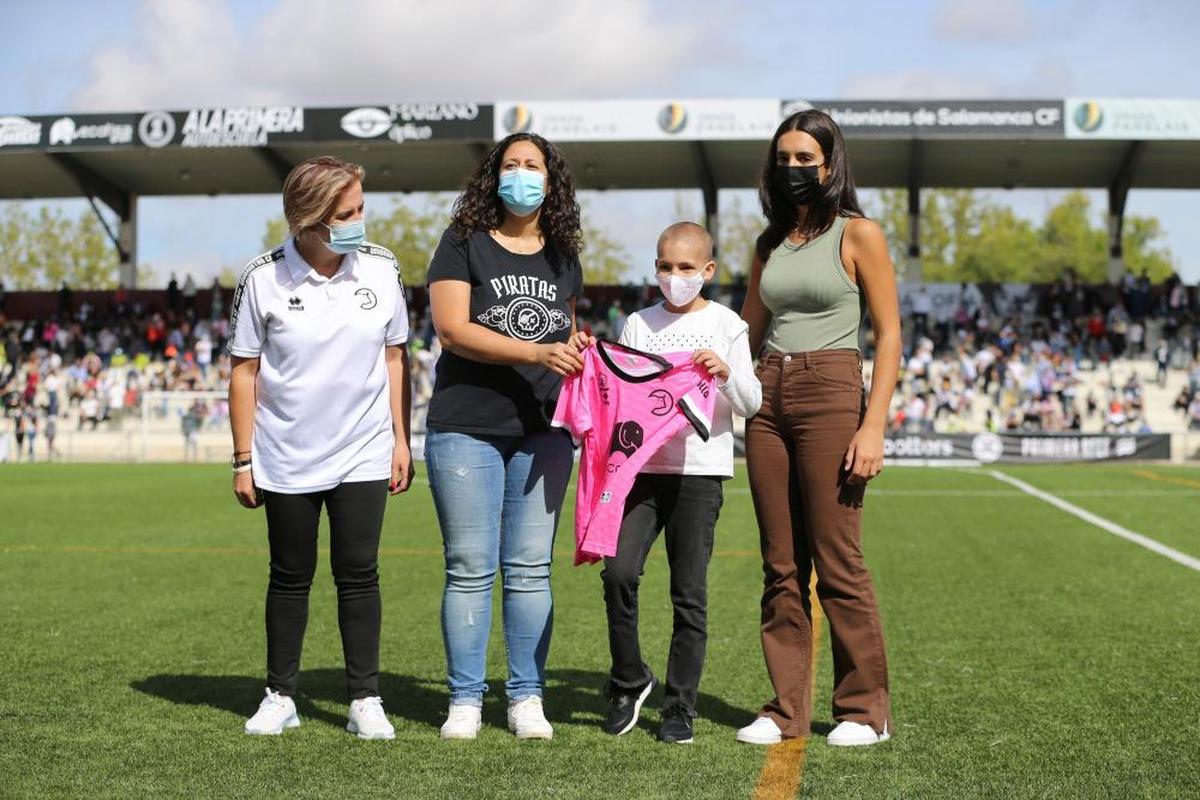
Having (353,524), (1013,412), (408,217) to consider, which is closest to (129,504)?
(353,524)

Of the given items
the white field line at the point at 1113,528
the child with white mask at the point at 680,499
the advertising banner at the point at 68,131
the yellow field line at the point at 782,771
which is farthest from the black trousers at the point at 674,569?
the advertising banner at the point at 68,131

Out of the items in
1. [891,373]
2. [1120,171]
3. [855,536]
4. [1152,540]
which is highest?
[1120,171]

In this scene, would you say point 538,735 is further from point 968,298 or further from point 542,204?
point 968,298

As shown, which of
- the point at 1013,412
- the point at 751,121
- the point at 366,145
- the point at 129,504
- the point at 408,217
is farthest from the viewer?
the point at 408,217

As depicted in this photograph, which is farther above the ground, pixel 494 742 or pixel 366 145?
pixel 366 145

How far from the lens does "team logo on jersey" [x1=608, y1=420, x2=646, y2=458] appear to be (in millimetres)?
4379

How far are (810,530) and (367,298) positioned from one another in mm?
1647

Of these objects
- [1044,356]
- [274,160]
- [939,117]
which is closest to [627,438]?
[1044,356]

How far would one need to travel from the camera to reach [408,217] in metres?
62.2

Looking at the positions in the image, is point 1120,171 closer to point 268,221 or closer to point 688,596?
point 688,596

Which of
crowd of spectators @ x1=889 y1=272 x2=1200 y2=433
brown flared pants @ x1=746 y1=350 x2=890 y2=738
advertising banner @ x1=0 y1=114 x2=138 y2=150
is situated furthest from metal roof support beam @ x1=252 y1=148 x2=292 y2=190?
brown flared pants @ x1=746 y1=350 x2=890 y2=738

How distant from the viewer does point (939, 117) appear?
3416cm

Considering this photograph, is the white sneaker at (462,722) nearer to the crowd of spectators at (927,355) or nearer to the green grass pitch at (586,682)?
the green grass pitch at (586,682)

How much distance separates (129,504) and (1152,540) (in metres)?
11.0
